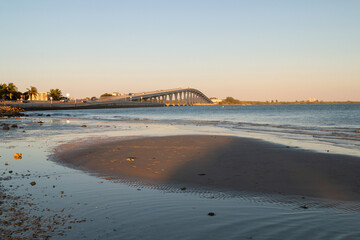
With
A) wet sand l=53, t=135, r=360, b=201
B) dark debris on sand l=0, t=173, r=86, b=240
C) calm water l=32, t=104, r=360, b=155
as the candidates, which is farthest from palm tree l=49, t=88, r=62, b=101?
dark debris on sand l=0, t=173, r=86, b=240

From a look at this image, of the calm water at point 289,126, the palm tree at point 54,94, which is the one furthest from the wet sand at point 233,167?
the palm tree at point 54,94

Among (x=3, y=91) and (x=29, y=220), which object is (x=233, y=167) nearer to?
(x=29, y=220)

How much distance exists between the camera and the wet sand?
785cm

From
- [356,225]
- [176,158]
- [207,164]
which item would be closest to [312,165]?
[207,164]

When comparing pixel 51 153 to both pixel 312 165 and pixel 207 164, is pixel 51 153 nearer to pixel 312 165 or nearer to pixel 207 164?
pixel 207 164

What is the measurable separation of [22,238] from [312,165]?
9.02m

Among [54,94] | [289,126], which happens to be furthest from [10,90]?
[289,126]

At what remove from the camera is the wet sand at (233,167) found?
7851mm

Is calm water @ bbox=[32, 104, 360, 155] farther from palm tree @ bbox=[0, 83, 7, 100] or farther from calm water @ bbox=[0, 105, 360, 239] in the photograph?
palm tree @ bbox=[0, 83, 7, 100]

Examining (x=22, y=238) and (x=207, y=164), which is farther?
(x=207, y=164)

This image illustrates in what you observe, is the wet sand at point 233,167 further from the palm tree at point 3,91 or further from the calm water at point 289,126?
the palm tree at point 3,91

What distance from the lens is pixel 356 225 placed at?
5.16m

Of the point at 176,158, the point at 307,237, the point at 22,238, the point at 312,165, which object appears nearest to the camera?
the point at 22,238

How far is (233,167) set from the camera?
10242 millimetres
